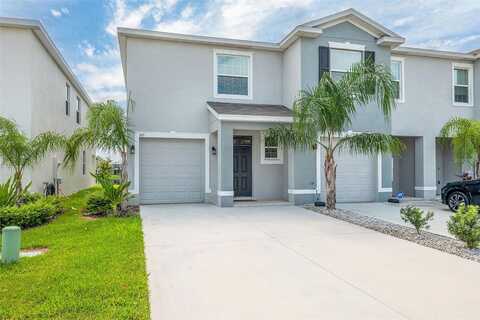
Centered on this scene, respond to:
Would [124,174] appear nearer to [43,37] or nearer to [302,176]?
[43,37]

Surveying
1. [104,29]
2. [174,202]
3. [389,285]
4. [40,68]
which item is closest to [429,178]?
[174,202]

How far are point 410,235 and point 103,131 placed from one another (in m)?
8.57

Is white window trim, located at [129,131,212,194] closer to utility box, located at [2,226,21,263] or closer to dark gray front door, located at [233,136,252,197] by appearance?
dark gray front door, located at [233,136,252,197]

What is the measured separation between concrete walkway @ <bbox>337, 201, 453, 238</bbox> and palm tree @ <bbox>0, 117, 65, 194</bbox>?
9818 millimetres

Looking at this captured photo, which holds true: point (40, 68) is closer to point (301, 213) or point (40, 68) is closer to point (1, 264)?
point (1, 264)

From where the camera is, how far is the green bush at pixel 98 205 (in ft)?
32.4

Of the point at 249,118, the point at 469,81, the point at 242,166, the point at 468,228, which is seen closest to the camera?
the point at 468,228

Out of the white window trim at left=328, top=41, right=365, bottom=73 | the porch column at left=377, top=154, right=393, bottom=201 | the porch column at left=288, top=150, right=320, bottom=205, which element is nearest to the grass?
the porch column at left=288, top=150, right=320, bottom=205

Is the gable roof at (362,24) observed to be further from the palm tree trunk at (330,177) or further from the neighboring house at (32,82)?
the neighboring house at (32,82)

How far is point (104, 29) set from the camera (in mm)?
14250

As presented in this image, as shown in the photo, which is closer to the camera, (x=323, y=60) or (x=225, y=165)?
(x=225, y=165)

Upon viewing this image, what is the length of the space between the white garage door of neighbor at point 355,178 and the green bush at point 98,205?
8.41m

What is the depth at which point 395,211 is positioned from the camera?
1073cm

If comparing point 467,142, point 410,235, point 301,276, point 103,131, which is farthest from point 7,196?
point 467,142
